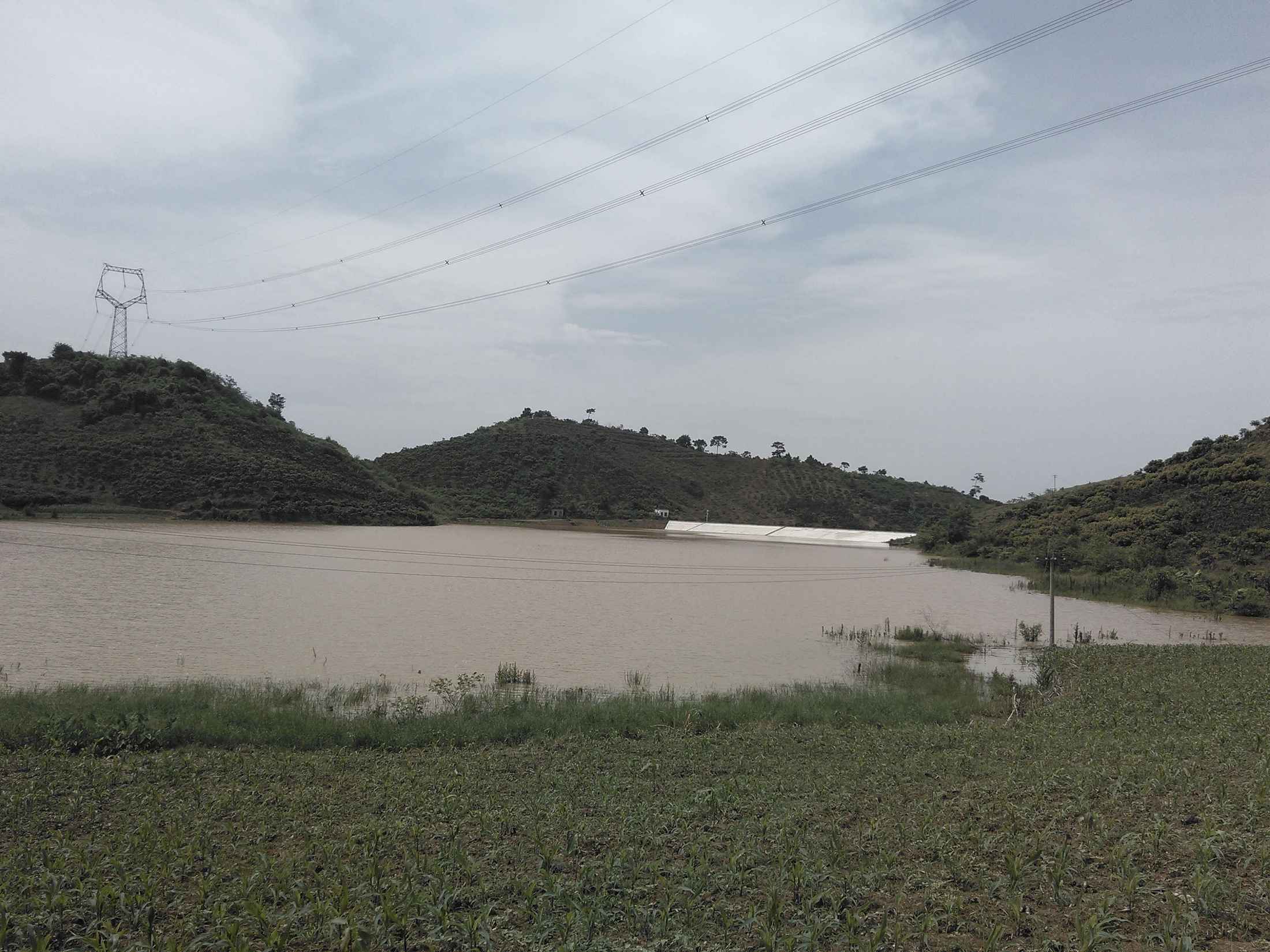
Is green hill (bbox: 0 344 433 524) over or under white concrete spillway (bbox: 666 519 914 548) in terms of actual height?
over

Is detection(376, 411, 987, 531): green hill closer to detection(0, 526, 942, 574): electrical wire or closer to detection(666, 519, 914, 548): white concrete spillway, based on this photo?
detection(666, 519, 914, 548): white concrete spillway

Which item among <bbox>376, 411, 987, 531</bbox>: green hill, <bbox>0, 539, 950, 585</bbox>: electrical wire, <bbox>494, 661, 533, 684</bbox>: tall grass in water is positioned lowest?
<bbox>494, 661, 533, 684</bbox>: tall grass in water

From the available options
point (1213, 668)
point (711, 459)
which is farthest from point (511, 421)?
point (1213, 668)

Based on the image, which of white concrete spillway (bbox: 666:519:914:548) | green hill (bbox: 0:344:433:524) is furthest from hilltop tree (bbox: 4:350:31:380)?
white concrete spillway (bbox: 666:519:914:548)

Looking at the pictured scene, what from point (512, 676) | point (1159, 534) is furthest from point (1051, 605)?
point (1159, 534)

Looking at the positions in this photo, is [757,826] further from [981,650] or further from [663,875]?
[981,650]

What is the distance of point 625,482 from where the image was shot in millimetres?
99062

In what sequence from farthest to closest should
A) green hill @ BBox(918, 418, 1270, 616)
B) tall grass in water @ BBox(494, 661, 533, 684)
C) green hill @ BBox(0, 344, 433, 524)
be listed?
green hill @ BBox(0, 344, 433, 524) < green hill @ BBox(918, 418, 1270, 616) < tall grass in water @ BBox(494, 661, 533, 684)

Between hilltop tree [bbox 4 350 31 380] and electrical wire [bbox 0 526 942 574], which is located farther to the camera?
hilltop tree [bbox 4 350 31 380]

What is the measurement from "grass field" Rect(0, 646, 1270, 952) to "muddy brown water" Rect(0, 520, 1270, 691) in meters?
7.21

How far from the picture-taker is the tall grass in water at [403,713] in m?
10.2

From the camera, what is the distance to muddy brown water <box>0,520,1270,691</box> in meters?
→ 16.9

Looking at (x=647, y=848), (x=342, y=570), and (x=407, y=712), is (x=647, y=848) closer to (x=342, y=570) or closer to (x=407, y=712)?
(x=407, y=712)

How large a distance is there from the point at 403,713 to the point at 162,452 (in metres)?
52.5
